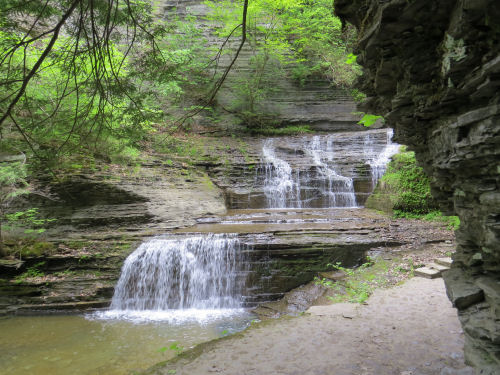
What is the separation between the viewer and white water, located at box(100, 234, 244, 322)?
Answer: 7430 millimetres

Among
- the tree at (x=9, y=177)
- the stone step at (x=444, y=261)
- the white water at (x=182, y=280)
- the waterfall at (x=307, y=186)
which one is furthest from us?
the waterfall at (x=307, y=186)

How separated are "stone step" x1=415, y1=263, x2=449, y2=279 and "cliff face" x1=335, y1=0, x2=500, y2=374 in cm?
331

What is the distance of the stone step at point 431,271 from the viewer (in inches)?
252

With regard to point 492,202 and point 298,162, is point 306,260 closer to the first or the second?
point 492,202

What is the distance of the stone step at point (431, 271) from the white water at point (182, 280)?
3868 mm

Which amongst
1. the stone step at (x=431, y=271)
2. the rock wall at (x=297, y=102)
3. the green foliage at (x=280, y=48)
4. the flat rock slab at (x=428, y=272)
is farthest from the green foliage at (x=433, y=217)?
A: the rock wall at (x=297, y=102)

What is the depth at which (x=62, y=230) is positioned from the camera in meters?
9.93

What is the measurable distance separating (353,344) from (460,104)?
10.4ft

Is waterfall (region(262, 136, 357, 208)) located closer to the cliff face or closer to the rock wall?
the rock wall

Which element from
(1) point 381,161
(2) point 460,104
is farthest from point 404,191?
(2) point 460,104

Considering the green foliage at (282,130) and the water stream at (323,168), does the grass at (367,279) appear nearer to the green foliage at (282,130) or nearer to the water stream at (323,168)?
the water stream at (323,168)

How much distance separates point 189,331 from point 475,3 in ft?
20.2

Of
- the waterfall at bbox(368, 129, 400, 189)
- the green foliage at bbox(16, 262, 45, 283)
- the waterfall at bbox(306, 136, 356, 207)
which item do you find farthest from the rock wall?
the green foliage at bbox(16, 262, 45, 283)

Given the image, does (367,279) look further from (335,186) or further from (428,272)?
(335,186)
